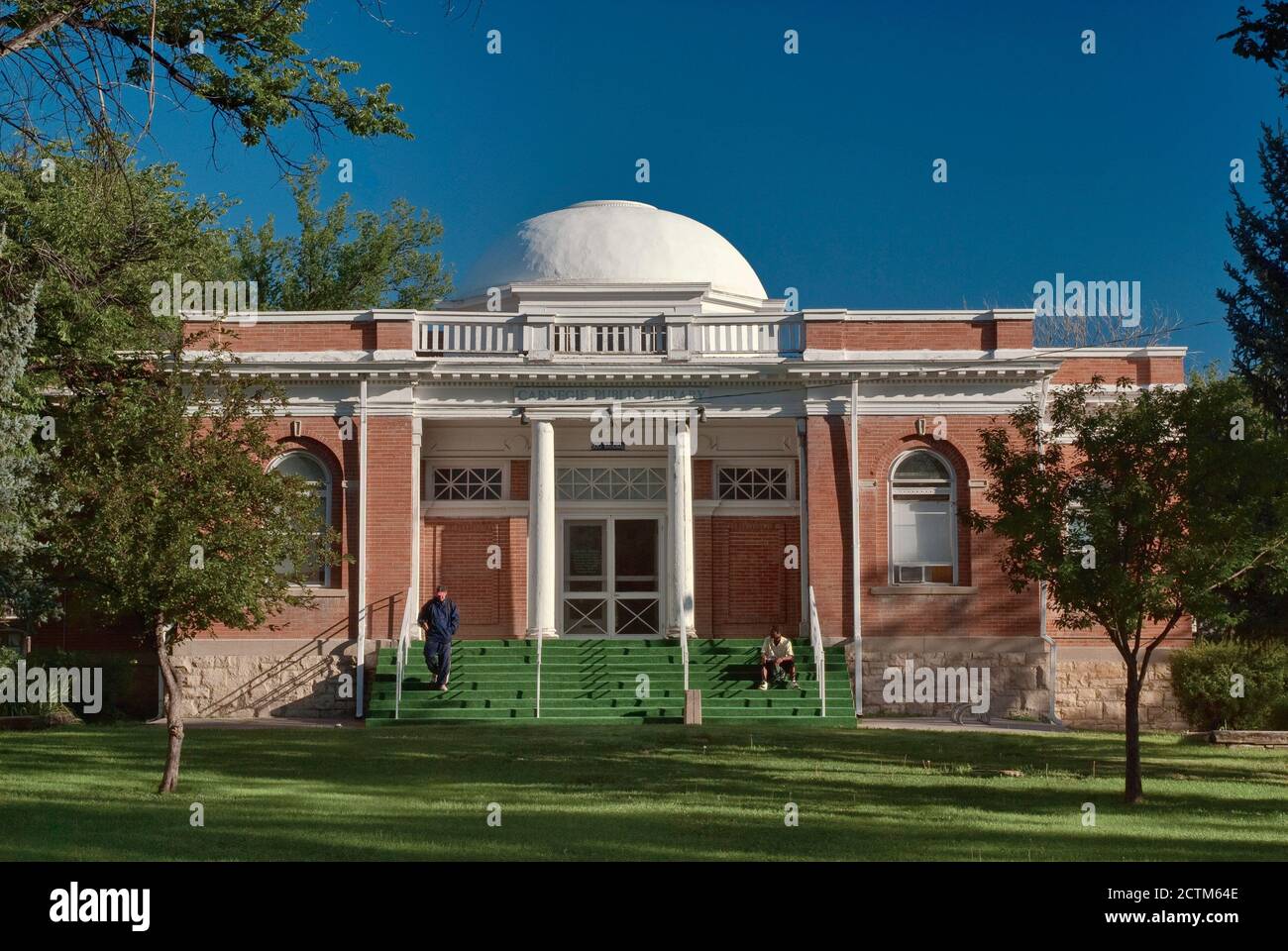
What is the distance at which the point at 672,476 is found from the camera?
2891cm

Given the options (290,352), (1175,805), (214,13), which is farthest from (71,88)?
(290,352)

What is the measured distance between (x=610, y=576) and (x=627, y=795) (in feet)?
43.5

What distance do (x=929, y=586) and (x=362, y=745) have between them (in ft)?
36.9

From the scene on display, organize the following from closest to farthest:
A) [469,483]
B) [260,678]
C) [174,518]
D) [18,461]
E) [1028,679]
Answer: [174,518] < [18,461] < [260,678] < [1028,679] < [469,483]

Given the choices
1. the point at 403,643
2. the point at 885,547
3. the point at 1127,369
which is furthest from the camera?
the point at 1127,369

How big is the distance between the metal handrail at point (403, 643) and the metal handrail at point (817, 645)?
23.4ft

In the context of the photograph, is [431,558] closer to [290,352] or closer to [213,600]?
[290,352]

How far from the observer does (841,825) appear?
15.5 m

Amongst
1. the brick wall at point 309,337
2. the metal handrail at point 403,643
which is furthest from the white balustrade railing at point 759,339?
the metal handrail at point 403,643

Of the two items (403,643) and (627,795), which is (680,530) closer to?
(403,643)

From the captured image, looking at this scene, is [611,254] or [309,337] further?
[611,254]

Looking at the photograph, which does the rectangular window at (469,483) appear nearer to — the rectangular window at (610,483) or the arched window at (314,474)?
the rectangular window at (610,483)

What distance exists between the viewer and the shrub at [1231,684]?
85.9 feet

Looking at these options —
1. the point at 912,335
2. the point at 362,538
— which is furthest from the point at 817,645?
the point at 362,538
